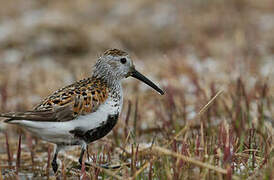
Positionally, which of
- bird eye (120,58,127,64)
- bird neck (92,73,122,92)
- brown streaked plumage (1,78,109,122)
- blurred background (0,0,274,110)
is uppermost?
blurred background (0,0,274,110)

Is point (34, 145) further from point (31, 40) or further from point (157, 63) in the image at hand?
point (31, 40)

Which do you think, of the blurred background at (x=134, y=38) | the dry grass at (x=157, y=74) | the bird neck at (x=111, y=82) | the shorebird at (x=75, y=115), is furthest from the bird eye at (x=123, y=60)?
the blurred background at (x=134, y=38)

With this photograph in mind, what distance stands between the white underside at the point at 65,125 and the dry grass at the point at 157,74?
10.1 inches

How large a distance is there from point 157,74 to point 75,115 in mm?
4430

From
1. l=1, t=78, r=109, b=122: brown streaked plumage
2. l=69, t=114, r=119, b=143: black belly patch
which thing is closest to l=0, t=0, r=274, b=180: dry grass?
l=69, t=114, r=119, b=143: black belly patch

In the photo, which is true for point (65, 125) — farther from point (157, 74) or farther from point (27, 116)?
point (157, 74)

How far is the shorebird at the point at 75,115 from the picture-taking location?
4.42 metres

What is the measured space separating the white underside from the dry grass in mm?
257

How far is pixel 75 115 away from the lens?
456 cm

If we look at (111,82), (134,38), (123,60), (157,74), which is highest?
(134,38)

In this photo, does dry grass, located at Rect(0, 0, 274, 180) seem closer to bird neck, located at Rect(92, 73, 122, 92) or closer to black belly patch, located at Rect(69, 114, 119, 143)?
black belly patch, located at Rect(69, 114, 119, 143)

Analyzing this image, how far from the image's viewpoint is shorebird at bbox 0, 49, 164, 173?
14.5ft

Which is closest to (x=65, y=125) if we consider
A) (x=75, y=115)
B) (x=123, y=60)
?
(x=75, y=115)

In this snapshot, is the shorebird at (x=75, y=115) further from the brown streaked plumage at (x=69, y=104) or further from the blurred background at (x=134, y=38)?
the blurred background at (x=134, y=38)
